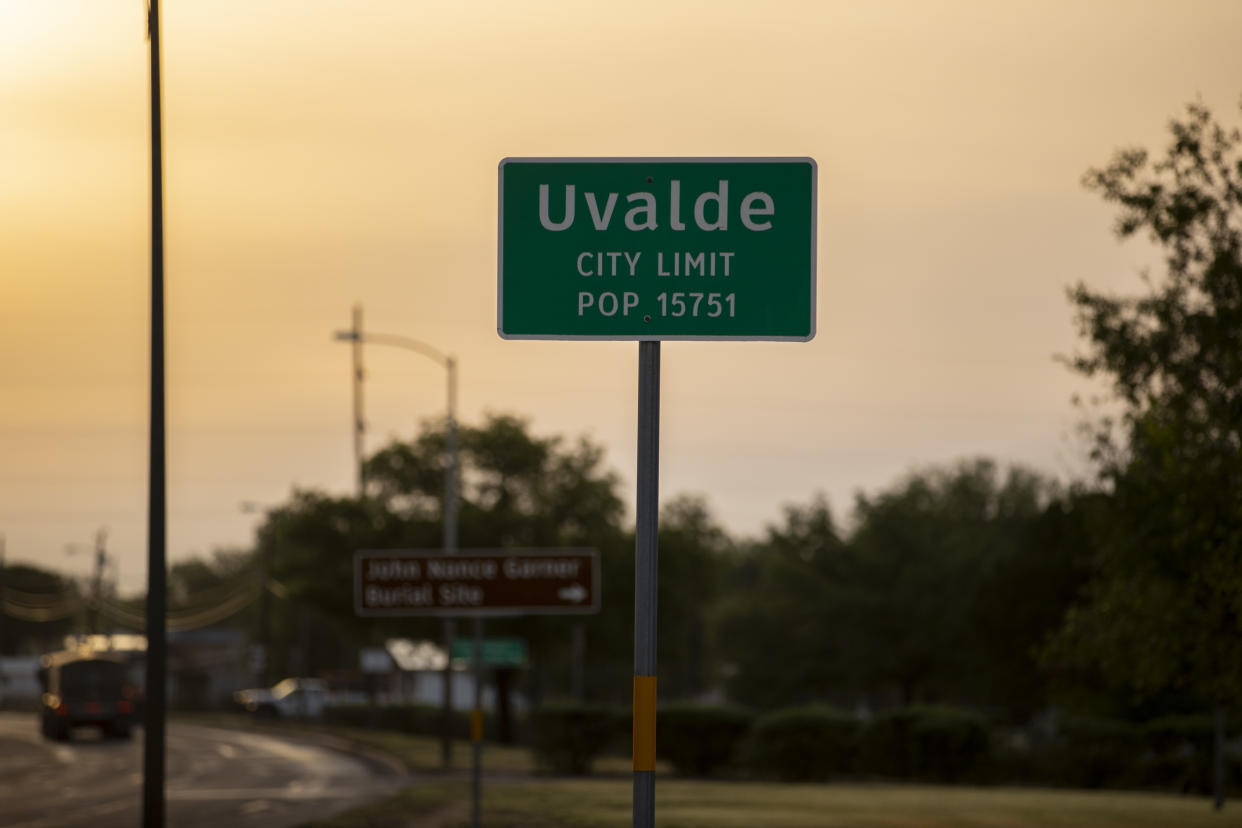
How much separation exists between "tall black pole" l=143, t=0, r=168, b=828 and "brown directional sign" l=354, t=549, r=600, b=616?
4.24 meters

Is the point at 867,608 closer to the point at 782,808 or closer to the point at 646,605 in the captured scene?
the point at 782,808

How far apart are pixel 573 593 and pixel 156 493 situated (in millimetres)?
5924

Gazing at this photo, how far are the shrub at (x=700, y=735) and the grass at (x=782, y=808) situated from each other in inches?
199

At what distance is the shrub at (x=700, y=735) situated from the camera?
4166cm

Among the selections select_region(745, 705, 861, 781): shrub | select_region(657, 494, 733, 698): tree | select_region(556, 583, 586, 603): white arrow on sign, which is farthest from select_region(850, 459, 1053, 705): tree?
select_region(556, 583, 586, 603): white arrow on sign

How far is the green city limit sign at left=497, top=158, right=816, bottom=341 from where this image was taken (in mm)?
6957

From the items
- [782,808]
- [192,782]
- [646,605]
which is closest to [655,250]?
[646,605]

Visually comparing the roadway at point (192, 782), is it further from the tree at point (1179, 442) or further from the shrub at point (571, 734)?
the tree at point (1179, 442)

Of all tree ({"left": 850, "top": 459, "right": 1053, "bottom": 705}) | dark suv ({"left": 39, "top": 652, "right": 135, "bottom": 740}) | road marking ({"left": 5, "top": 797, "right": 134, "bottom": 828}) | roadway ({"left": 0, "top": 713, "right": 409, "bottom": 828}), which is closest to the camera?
road marking ({"left": 5, "top": 797, "right": 134, "bottom": 828})

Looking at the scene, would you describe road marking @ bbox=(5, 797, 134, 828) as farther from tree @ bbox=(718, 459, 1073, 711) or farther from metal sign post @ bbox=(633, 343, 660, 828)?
tree @ bbox=(718, 459, 1073, 711)

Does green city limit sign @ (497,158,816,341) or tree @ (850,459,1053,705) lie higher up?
green city limit sign @ (497,158,816,341)

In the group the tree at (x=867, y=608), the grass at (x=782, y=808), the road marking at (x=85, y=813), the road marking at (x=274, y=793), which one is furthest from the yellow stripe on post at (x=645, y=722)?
the tree at (x=867, y=608)

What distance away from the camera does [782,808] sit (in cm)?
2906

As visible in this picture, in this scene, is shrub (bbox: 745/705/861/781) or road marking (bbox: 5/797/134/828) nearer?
road marking (bbox: 5/797/134/828)
